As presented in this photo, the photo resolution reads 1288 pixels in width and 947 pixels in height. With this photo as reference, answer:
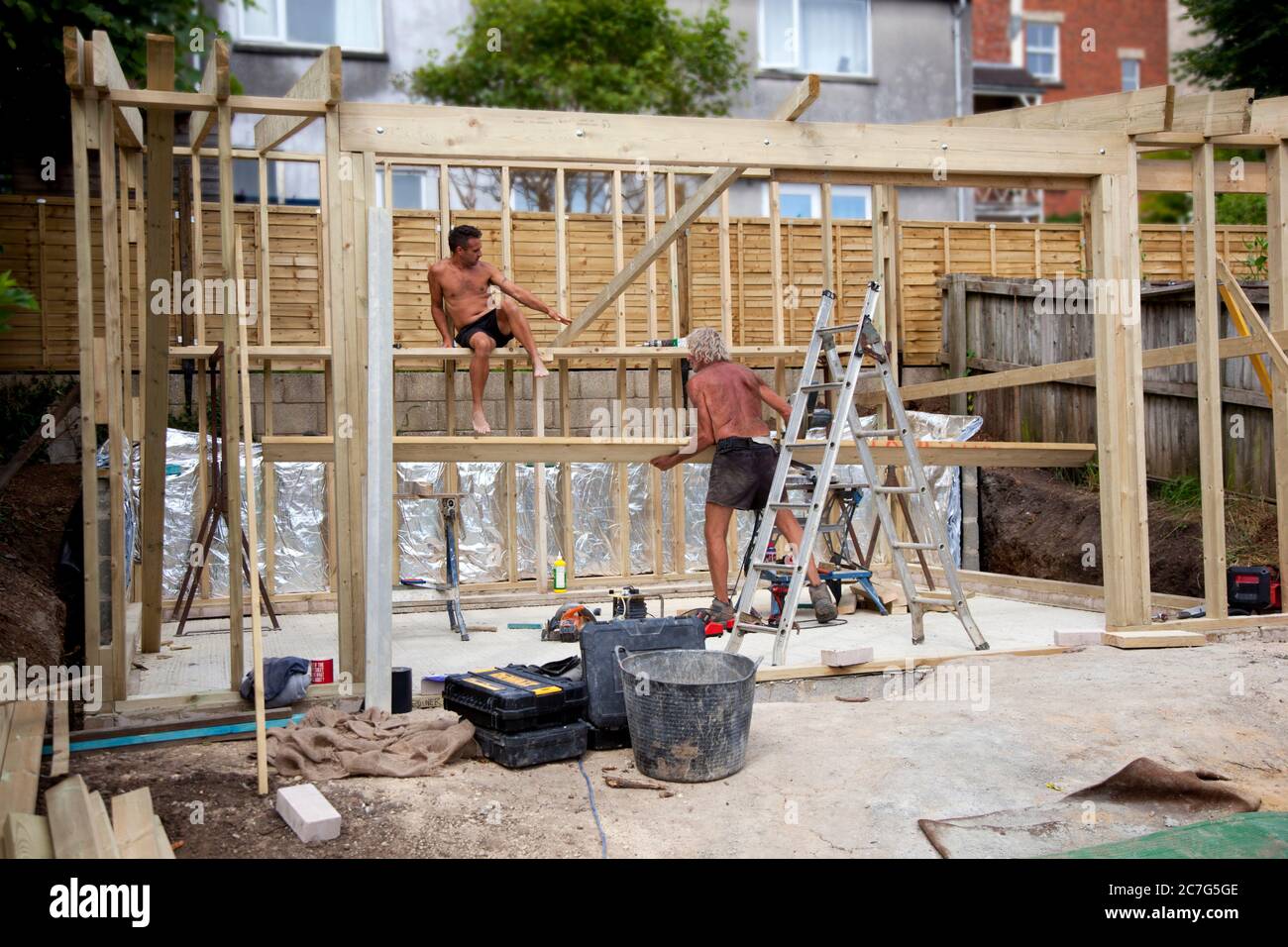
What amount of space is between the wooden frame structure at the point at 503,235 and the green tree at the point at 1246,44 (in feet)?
29.7

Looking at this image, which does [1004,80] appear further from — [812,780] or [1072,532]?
[812,780]

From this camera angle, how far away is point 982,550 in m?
11.7

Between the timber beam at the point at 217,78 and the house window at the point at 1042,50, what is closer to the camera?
the timber beam at the point at 217,78

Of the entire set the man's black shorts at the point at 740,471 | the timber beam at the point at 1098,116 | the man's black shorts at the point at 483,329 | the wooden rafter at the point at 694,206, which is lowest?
the man's black shorts at the point at 740,471

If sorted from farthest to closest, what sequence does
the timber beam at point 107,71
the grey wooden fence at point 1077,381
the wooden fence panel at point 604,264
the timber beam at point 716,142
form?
the wooden fence panel at point 604,264 → the grey wooden fence at point 1077,381 → the timber beam at point 716,142 → the timber beam at point 107,71

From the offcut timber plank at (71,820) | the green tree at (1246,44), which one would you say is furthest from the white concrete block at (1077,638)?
the green tree at (1246,44)

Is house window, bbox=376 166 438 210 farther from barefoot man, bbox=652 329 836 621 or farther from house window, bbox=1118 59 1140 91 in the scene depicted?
house window, bbox=1118 59 1140 91

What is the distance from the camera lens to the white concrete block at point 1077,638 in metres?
7.03

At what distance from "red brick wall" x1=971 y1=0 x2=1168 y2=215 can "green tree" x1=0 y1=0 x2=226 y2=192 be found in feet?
75.3

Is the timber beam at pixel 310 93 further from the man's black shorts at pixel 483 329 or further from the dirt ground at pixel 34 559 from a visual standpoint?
the dirt ground at pixel 34 559

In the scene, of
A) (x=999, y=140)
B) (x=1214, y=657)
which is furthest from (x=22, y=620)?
(x=1214, y=657)

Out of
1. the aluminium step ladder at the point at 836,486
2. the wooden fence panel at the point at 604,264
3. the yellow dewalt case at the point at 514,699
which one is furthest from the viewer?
the wooden fence panel at the point at 604,264
